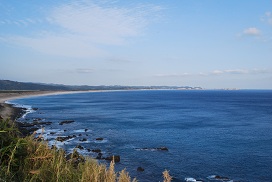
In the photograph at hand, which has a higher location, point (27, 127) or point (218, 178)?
point (27, 127)

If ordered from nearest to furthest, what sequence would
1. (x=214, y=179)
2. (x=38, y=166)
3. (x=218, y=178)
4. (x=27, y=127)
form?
1. (x=38, y=166)
2. (x=214, y=179)
3. (x=218, y=178)
4. (x=27, y=127)

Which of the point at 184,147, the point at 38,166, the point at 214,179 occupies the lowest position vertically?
the point at 214,179

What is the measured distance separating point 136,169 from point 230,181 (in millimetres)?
9428

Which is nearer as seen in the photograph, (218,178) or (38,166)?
(38,166)

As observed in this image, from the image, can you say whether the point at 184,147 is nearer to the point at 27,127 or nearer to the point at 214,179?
the point at 214,179

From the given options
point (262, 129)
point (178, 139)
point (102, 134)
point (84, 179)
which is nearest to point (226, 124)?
point (262, 129)

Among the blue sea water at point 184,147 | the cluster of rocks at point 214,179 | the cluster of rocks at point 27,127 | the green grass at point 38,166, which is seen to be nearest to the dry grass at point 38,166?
the green grass at point 38,166

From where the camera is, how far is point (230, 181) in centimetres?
2620

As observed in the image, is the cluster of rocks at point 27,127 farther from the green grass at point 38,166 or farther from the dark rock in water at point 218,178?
the green grass at point 38,166

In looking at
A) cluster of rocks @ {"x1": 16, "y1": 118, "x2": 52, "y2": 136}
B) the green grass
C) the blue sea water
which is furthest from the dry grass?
cluster of rocks @ {"x1": 16, "y1": 118, "x2": 52, "y2": 136}

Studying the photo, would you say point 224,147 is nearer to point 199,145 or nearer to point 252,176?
point 199,145

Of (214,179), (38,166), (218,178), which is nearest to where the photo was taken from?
(38,166)

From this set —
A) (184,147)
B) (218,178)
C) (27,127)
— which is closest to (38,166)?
(218,178)

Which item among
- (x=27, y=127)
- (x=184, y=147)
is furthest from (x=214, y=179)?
(x=27, y=127)
